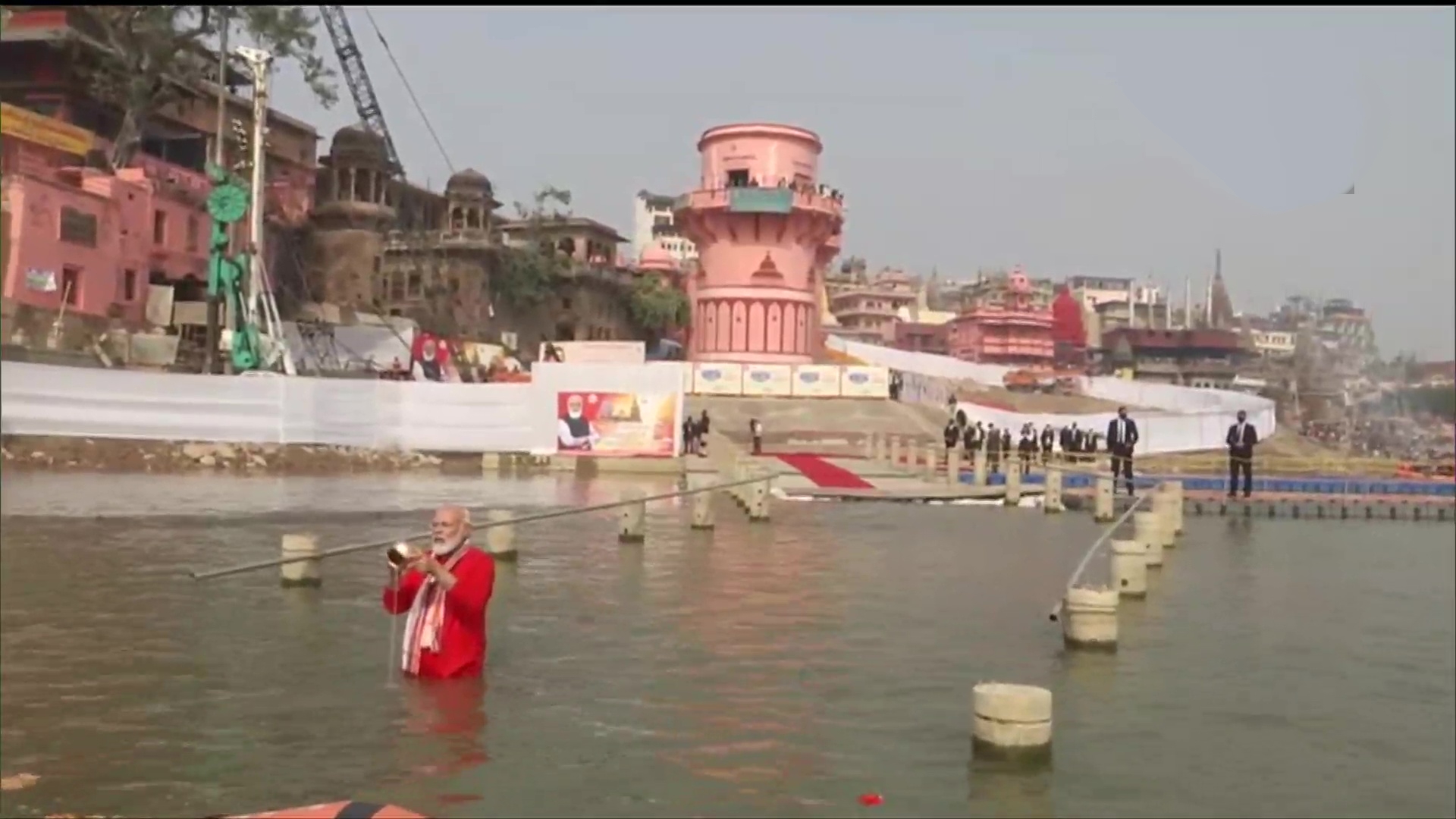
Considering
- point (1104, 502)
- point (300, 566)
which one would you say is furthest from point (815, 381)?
point (300, 566)

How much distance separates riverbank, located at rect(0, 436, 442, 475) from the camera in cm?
2444

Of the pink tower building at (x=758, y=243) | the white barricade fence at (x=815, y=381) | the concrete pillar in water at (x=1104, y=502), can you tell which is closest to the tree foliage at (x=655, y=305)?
the pink tower building at (x=758, y=243)

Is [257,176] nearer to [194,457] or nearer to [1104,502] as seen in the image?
[194,457]

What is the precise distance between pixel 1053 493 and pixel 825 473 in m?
6.71

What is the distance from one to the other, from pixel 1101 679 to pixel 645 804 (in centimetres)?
404

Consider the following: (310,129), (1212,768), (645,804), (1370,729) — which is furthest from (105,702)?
(310,129)

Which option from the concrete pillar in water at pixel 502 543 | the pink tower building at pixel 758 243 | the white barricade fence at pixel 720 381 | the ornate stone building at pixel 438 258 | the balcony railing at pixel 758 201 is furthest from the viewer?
the pink tower building at pixel 758 243

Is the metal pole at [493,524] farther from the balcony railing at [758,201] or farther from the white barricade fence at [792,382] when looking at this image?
the balcony railing at [758,201]

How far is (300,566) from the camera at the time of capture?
37.8 ft

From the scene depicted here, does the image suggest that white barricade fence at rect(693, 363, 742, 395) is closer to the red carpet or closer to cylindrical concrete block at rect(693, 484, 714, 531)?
the red carpet

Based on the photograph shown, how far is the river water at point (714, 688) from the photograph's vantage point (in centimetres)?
609

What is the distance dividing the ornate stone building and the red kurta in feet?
147

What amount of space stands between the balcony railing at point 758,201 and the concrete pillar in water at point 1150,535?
41312 mm

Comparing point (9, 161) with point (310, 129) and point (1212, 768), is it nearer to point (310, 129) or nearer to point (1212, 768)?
point (310, 129)
